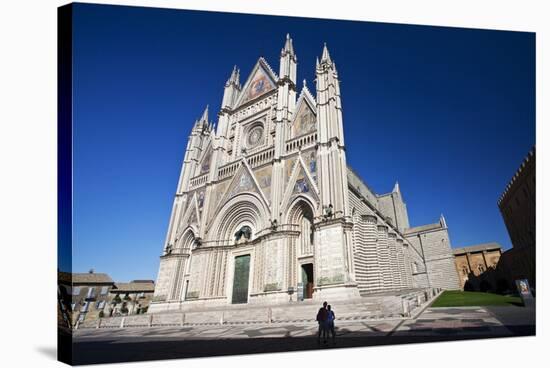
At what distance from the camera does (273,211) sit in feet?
57.6

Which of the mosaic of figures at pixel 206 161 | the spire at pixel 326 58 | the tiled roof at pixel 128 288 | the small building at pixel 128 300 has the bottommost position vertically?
the small building at pixel 128 300

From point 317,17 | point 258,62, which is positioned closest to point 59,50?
point 317,17

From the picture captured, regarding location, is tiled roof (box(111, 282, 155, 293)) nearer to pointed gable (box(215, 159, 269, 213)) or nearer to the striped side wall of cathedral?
pointed gable (box(215, 159, 269, 213))

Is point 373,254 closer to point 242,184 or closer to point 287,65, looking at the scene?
point 242,184

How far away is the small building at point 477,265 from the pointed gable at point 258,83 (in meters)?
21.8

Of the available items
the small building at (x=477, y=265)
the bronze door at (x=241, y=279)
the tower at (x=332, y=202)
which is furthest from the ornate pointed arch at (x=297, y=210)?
the small building at (x=477, y=265)

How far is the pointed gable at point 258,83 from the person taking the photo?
24.4m

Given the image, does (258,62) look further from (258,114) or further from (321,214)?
(321,214)

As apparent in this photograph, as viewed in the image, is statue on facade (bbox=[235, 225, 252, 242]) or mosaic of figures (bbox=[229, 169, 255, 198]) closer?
statue on facade (bbox=[235, 225, 252, 242])

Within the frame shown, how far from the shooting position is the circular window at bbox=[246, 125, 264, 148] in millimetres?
23312


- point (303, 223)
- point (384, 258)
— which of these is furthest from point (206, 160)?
point (384, 258)

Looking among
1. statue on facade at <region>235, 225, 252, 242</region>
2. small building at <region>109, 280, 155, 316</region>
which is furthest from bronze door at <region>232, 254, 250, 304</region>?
small building at <region>109, 280, 155, 316</region>

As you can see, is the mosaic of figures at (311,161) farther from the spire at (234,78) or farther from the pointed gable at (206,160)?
the spire at (234,78)

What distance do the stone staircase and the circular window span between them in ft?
45.4
